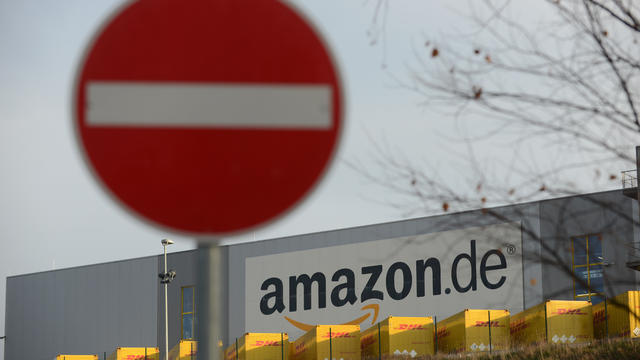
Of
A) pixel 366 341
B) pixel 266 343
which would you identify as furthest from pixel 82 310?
pixel 366 341

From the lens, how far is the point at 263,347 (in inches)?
1614

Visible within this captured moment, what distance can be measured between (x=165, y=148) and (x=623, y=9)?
491 centimetres

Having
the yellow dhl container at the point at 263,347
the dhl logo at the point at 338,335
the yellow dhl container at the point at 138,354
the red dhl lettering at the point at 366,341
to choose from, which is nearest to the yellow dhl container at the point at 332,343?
the dhl logo at the point at 338,335

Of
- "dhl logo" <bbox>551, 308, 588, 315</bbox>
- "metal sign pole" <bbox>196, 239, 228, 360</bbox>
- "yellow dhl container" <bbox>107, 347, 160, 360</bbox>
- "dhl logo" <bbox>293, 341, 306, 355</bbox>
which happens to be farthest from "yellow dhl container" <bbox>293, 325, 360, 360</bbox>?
"metal sign pole" <bbox>196, 239, 228, 360</bbox>

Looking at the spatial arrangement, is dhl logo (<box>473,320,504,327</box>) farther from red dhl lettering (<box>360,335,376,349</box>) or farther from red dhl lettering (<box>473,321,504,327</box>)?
red dhl lettering (<box>360,335,376,349</box>)

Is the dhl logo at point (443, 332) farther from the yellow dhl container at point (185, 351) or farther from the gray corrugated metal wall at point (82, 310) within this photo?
the gray corrugated metal wall at point (82, 310)

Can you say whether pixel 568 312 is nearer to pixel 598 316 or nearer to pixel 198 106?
pixel 598 316

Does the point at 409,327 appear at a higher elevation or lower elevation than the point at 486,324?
lower

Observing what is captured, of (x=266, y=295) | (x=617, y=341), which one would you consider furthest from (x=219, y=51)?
(x=266, y=295)

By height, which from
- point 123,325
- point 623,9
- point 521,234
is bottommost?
point 123,325

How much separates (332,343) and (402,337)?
3049mm

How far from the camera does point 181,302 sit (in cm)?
5691

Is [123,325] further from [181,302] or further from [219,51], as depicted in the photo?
[219,51]

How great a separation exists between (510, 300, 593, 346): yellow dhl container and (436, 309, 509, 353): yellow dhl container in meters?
1.12
